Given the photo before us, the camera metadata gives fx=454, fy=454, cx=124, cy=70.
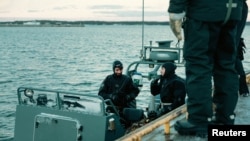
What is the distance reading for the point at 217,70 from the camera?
13.4 ft

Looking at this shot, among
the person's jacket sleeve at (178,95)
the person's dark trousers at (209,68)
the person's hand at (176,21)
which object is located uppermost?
the person's hand at (176,21)

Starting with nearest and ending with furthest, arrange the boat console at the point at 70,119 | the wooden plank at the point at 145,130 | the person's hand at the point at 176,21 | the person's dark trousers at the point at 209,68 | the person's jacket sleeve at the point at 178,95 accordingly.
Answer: the person's hand at the point at 176,21, the person's dark trousers at the point at 209,68, the wooden plank at the point at 145,130, the boat console at the point at 70,119, the person's jacket sleeve at the point at 178,95

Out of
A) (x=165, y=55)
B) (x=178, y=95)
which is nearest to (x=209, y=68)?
(x=178, y=95)

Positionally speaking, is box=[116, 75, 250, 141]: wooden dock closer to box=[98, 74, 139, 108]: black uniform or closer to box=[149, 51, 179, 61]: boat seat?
box=[98, 74, 139, 108]: black uniform

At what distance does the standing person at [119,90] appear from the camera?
8.40 meters

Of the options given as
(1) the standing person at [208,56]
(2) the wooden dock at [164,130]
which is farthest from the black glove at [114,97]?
(1) the standing person at [208,56]

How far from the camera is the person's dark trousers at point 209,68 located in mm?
3850

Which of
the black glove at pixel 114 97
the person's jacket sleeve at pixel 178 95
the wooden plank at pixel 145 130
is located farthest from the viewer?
the black glove at pixel 114 97

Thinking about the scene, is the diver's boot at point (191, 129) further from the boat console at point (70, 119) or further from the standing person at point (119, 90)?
the standing person at point (119, 90)

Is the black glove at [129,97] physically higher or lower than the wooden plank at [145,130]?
lower

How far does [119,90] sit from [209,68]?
4588 mm

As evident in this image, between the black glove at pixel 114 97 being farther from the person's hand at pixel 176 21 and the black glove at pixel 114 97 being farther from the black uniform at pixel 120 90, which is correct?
the person's hand at pixel 176 21

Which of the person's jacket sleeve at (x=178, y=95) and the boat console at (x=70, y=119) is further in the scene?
the person's jacket sleeve at (x=178, y=95)

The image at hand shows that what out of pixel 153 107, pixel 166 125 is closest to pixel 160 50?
pixel 153 107
